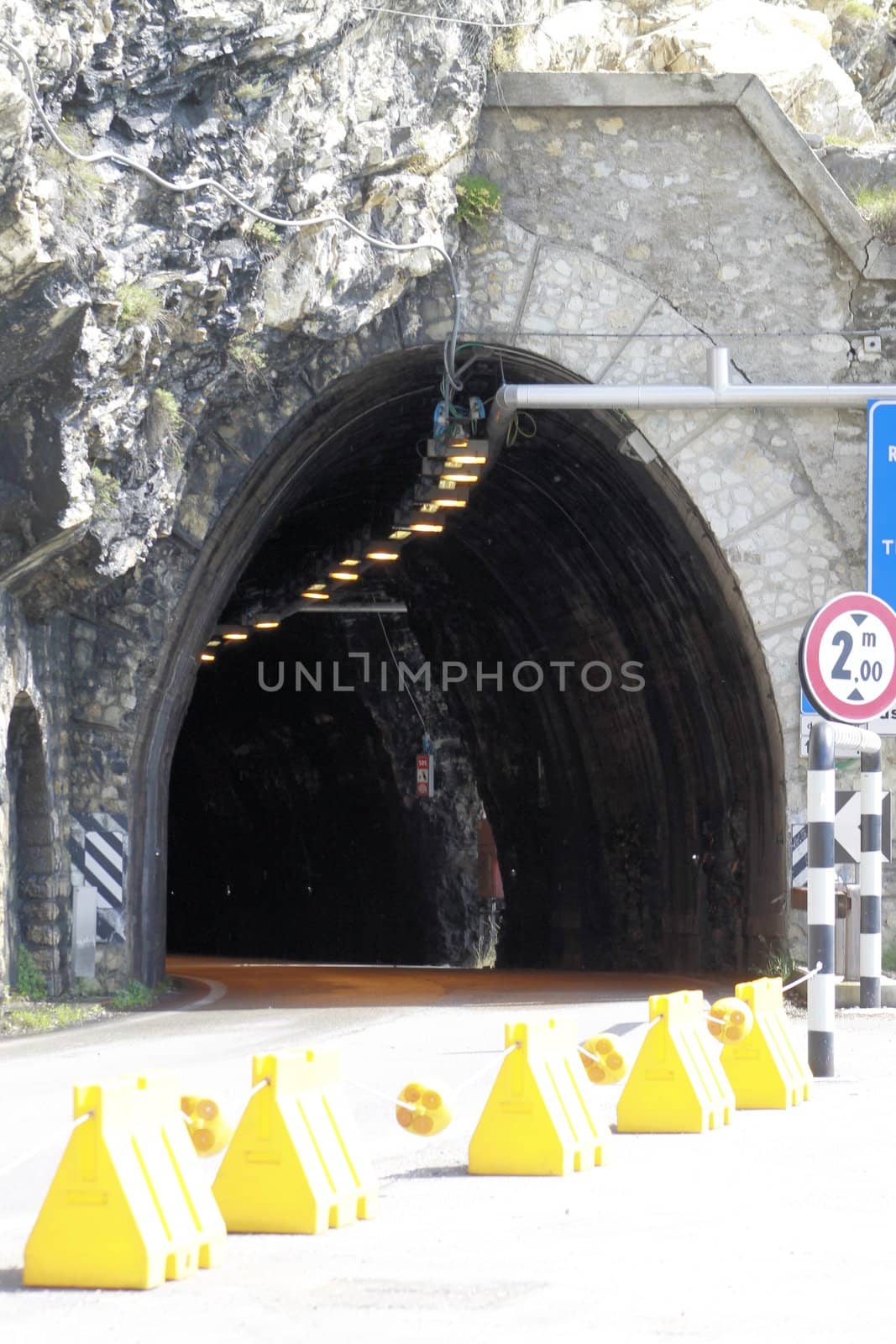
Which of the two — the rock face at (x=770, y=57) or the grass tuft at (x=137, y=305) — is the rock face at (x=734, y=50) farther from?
the grass tuft at (x=137, y=305)

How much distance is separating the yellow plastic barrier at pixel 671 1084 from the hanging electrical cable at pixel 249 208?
634 centimetres

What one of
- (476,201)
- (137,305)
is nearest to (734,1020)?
(137,305)

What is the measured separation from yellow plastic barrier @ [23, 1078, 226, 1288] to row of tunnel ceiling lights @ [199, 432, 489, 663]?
14730mm

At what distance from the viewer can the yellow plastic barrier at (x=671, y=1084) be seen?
911 centimetres

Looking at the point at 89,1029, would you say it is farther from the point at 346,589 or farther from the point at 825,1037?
the point at 346,589

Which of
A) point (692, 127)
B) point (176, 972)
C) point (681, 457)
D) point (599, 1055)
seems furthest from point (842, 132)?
point (599, 1055)

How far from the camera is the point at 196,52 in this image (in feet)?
A: 45.7

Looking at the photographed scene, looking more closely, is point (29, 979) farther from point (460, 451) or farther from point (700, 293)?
point (700, 293)

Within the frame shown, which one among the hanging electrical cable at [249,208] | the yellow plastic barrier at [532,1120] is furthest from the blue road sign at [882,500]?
the yellow plastic barrier at [532,1120]

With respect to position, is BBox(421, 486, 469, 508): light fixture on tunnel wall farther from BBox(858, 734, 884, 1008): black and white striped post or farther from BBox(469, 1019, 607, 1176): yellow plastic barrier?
BBox(469, 1019, 607, 1176): yellow plastic barrier

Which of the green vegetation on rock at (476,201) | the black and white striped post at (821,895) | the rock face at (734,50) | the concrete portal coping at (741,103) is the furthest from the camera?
the rock face at (734,50)

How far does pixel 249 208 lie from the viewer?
1516 cm

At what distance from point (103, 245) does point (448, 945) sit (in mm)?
20884

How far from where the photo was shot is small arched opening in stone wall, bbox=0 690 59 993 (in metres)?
16.8
